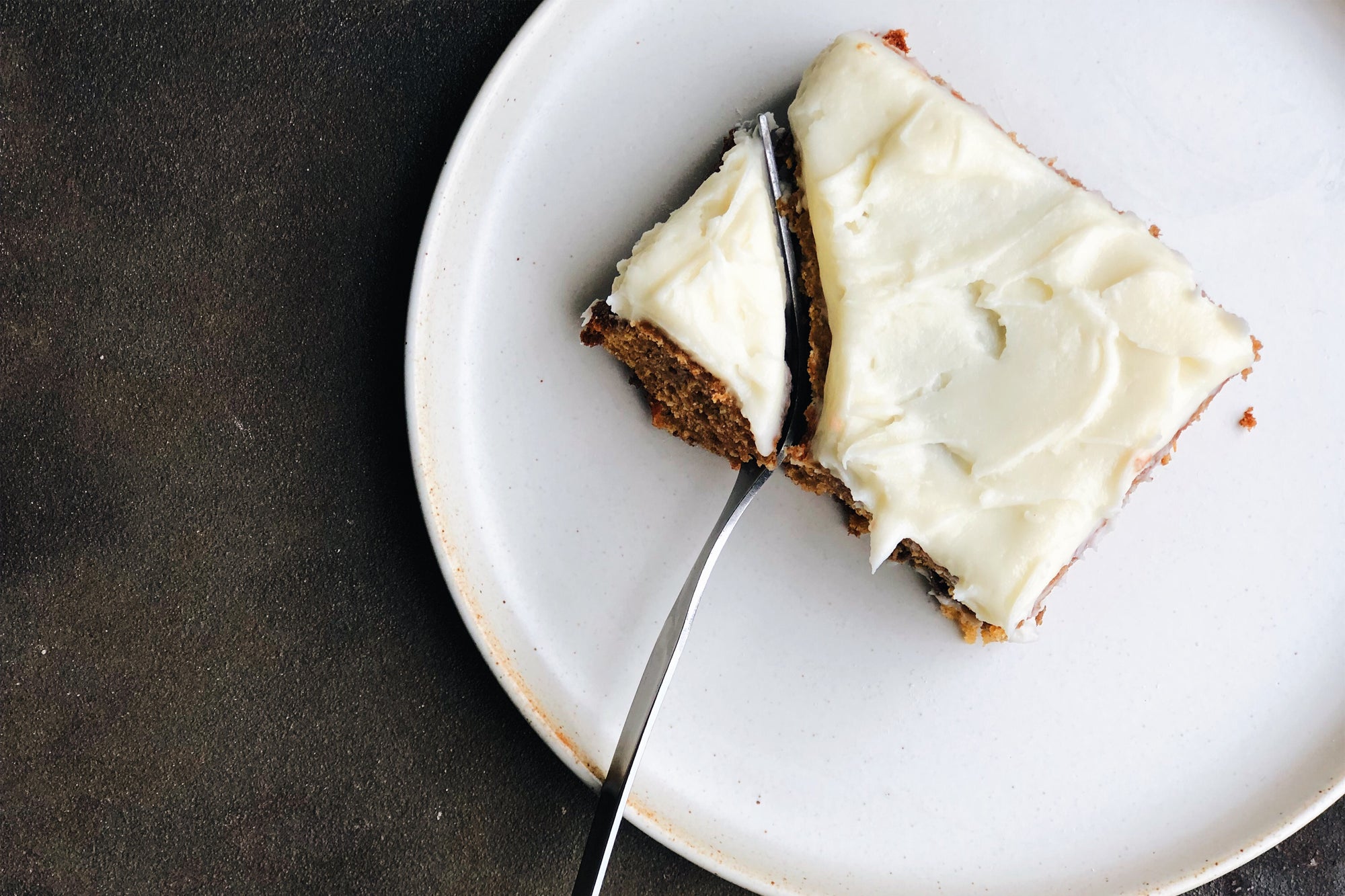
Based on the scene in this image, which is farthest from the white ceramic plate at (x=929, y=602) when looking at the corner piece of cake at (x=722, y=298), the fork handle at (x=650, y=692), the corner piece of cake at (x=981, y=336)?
the corner piece of cake at (x=981, y=336)

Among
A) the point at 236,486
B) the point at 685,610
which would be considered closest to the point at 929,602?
the point at 685,610

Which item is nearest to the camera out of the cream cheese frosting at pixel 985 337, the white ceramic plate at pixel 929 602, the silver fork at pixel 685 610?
the cream cheese frosting at pixel 985 337

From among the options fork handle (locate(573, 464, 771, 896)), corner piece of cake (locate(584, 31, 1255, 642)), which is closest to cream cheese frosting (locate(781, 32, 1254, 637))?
corner piece of cake (locate(584, 31, 1255, 642))

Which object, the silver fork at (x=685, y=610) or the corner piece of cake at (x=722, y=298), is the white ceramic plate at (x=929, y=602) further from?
the corner piece of cake at (x=722, y=298)

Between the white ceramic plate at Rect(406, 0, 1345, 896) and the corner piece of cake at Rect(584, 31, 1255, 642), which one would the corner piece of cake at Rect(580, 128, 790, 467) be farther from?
the white ceramic plate at Rect(406, 0, 1345, 896)

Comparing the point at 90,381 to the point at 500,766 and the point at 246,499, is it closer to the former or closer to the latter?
the point at 246,499

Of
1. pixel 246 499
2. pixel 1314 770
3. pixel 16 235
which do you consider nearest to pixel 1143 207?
pixel 1314 770

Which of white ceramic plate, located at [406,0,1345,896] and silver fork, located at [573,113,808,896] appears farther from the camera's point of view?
white ceramic plate, located at [406,0,1345,896]
